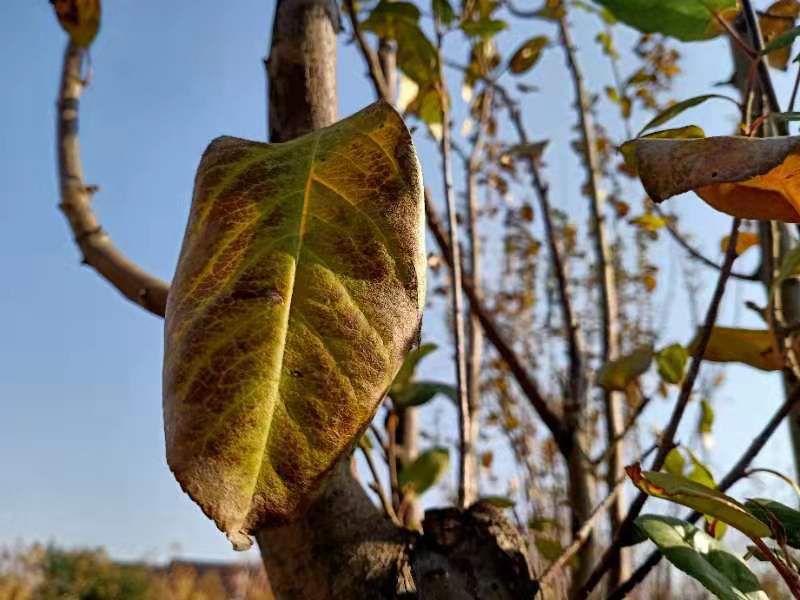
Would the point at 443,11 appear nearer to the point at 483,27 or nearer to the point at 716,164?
the point at 483,27

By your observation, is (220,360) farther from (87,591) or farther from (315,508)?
(87,591)

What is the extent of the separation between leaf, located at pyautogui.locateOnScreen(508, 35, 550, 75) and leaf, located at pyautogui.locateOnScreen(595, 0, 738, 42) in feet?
2.50

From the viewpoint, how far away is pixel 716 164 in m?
0.27

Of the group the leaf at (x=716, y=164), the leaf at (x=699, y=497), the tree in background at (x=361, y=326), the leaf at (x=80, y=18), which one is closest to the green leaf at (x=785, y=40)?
the tree in background at (x=361, y=326)

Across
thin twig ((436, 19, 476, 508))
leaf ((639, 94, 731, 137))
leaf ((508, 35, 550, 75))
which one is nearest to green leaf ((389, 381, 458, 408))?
thin twig ((436, 19, 476, 508))

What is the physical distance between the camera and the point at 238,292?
27 centimetres

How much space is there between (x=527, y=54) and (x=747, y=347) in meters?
0.84

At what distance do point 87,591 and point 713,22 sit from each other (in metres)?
10.1

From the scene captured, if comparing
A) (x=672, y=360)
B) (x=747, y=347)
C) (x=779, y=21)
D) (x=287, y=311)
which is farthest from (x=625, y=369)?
(x=287, y=311)

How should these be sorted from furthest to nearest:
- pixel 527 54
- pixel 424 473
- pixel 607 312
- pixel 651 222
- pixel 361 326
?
pixel 527 54 < pixel 607 312 < pixel 651 222 < pixel 424 473 < pixel 361 326

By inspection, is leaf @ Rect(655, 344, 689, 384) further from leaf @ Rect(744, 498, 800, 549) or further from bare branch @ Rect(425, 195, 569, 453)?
leaf @ Rect(744, 498, 800, 549)

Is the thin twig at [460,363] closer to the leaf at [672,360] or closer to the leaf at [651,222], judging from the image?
the leaf at [672,360]

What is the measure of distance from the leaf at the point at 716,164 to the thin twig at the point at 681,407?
0.11m

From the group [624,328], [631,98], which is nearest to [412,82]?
[631,98]
